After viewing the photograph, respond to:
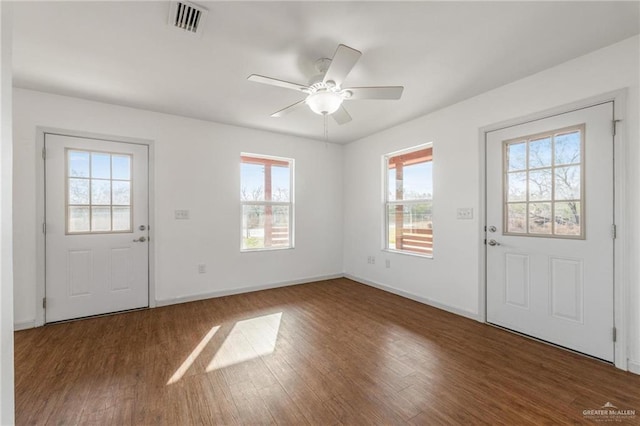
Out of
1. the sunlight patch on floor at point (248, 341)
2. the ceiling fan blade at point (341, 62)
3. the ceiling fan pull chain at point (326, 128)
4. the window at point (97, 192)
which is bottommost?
the sunlight patch on floor at point (248, 341)

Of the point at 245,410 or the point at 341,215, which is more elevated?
the point at 341,215

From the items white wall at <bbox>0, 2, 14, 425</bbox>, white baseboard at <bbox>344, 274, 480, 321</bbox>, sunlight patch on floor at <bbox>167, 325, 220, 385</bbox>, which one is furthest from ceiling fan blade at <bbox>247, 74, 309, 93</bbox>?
white baseboard at <bbox>344, 274, 480, 321</bbox>

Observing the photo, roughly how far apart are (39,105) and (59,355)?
2.60 meters

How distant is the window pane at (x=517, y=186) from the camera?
2.78m

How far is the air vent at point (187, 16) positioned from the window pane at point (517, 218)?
322cm

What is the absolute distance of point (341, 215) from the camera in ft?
17.4

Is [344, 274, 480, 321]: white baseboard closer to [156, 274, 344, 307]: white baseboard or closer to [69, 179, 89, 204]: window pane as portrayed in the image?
[156, 274, 344, 307]: white baseboard

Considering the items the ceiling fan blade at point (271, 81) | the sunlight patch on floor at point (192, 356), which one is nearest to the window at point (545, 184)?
the ceiling fan blade at point (271, 81)

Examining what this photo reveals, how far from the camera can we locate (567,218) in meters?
2.50

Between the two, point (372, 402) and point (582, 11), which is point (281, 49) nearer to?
point (582, 11)

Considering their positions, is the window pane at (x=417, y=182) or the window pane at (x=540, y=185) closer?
the window pane at (x=540, y=185)

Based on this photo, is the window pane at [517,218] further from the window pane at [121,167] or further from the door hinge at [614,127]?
the window pane at [121,167]

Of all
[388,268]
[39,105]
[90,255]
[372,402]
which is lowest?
[372,402]

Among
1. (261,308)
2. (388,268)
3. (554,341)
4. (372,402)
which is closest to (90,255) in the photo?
(261,308)
